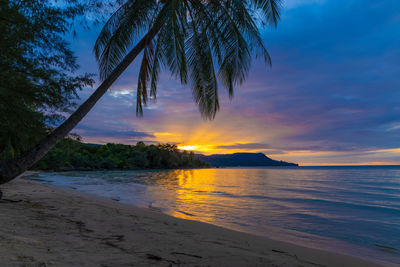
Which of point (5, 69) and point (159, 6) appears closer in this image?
point (5, 69)

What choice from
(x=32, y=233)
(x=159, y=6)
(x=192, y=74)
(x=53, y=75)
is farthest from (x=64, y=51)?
(x=32, y=233)

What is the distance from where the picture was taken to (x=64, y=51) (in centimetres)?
626

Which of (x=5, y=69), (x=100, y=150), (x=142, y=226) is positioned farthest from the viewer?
(x=100, y=150)

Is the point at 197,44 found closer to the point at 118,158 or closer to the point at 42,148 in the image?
the point at 42,148

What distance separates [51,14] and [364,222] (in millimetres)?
12021

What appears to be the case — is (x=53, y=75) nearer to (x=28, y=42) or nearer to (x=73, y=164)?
(x=28, y=42)

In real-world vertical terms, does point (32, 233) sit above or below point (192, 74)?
below

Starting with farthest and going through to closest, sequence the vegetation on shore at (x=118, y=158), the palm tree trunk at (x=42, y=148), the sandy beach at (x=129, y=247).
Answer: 1. the vegetation on shore at (x=118, y=158)
2. the palm tree trunk at (x=42, y=148)
3. the sandy beach at (x=129, y=247)

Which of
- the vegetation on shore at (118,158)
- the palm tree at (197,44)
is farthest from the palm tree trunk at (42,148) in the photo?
the vegetation on shore at (118,158)

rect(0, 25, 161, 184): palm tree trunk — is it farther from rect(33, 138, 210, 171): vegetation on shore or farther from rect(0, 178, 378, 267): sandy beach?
rect(33, 138, 210, 171): vegetation on shore

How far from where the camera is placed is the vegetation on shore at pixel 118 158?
161ft

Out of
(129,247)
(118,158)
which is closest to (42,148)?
(129,247)

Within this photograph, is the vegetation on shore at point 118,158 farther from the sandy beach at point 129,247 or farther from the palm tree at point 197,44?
the sandy beach at point 129,247

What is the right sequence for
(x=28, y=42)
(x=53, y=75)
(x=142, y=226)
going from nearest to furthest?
(x=142, y=226) → (x=28, y=42) → (x=53, y=75)
